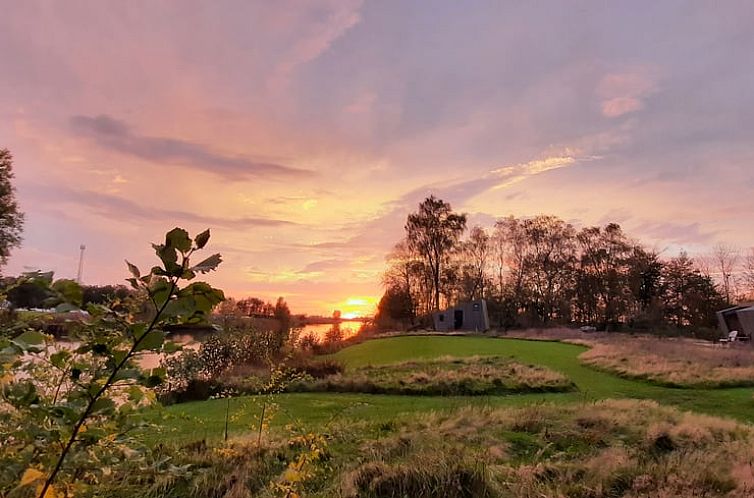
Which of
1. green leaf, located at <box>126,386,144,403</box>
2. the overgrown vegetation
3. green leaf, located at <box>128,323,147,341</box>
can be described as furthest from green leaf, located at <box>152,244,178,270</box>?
the overgrown vegetation

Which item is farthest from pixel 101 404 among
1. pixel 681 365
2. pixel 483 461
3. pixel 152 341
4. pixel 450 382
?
pixel 681 365

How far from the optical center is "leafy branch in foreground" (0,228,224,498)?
0.78 metres

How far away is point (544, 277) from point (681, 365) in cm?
2758

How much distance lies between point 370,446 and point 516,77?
720 centimetres

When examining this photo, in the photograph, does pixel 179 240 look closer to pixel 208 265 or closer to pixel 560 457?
pixel 208 265

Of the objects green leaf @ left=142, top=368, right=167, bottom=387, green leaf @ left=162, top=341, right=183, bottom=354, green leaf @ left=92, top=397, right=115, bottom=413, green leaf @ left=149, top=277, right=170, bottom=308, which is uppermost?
green leaf @ left=149, top=277, right=170, bottom=308

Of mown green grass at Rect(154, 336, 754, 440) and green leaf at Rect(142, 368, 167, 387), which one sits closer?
green leaf at Rect(142, 368, 167, 387)

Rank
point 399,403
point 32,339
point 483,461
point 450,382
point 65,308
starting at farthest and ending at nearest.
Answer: point 450,382 < point 399,403 < point 483,461 < point 32,339 < point 65,308

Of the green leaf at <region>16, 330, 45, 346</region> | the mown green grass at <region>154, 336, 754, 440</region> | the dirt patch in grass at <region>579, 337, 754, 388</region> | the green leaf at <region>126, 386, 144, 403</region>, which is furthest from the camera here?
the dirt patch in grass at <region>579, 337, 754, 388</region>

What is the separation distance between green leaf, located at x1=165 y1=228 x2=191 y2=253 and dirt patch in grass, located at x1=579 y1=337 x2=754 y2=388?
1331 centimetres

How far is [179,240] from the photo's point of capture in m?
0.75

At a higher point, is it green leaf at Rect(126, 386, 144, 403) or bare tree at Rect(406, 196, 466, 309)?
bare tree at Rect(406, 196, 466, 309)

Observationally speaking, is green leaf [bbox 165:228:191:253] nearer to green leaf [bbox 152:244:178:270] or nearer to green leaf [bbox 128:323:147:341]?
green leaf [bbox 152:244:178:270]

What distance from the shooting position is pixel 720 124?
10164 millimetres
